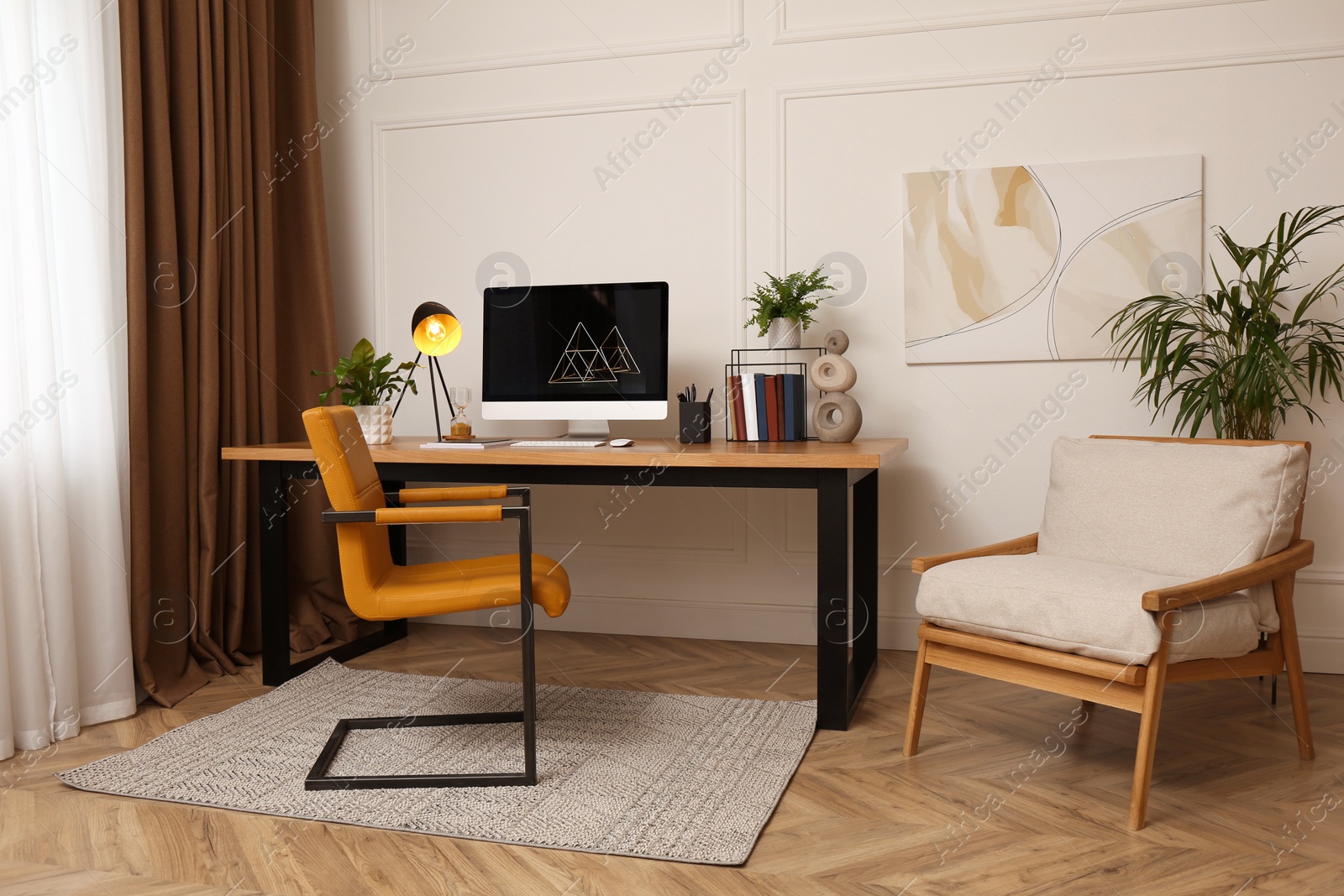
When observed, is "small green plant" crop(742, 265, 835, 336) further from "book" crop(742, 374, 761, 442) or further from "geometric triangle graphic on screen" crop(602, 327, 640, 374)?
"geometric triangle graphic on screen" crop(602, 327, 640, 374)

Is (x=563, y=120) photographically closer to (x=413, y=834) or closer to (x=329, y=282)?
(x=329, y=282)

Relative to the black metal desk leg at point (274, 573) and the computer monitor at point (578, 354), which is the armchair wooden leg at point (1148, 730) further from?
the black metal desk leg at point (274, 573)

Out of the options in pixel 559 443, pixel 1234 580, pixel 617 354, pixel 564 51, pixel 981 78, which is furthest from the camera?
pixel 564 51

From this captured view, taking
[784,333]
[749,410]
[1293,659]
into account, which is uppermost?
[784,333]

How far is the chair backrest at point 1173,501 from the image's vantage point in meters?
2.21

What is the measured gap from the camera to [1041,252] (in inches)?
123

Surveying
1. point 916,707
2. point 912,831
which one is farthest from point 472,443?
point 912,831

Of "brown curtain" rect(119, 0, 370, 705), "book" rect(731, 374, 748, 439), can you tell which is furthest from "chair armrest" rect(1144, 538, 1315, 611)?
"brown curtain" rect(119, 0, 370, 705)

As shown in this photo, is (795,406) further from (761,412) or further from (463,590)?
(463,590)

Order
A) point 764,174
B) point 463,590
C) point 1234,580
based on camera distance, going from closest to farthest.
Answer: point 1234,580
point 463,590
point 764,174

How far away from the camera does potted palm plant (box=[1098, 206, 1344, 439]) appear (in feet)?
8.83

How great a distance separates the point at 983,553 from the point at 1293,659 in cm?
71

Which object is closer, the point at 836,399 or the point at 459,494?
the point at 459,494

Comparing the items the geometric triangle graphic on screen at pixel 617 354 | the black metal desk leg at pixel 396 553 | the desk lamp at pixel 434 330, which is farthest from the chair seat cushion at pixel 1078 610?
the black metal desk leg at pixel 396 553
